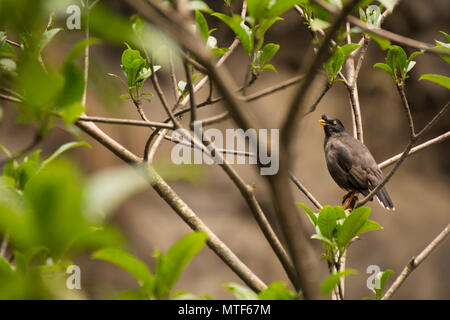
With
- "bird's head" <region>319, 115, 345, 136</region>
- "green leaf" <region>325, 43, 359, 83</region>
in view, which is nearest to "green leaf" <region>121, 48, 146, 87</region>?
"green leaf" <region>325, 43, 359, 83</region>

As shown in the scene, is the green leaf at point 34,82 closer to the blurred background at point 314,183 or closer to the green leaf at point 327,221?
the green leaf at point 327,221

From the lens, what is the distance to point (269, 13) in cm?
83

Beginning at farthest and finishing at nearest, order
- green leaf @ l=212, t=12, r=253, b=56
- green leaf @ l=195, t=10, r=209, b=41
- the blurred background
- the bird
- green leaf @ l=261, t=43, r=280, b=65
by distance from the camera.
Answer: the blurred background → the bird → green leaf @ l=261, t=43, r=280, b=65 → green leaf @ l=195, t=10, r=209, b=41 → green leaf @ l=212, t=12, r=253, b=56

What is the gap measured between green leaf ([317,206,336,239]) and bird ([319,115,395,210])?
5.11 feet

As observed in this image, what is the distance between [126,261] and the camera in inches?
26.3

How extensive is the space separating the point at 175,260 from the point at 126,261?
0.24 feet

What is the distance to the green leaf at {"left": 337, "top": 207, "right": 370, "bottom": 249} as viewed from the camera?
99 centimetres

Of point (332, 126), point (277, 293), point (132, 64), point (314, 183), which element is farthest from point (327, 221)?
point (314, 183)

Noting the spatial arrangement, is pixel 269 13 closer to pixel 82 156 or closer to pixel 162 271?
pixel 162 271

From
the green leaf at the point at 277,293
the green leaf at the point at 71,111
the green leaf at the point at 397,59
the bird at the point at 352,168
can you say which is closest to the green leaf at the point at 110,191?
the green leaf at the point at 71,111

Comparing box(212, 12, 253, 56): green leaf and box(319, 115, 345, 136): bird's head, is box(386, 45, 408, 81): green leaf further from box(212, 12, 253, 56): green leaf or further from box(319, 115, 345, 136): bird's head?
box(319, 115, 345, 136): bird's head

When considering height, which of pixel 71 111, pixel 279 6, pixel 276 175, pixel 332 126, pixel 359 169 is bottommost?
pixel 276 175

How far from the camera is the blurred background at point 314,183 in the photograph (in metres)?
4.50

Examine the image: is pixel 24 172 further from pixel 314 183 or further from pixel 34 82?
pixel 314 183
